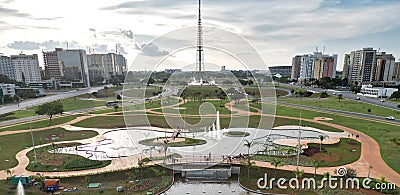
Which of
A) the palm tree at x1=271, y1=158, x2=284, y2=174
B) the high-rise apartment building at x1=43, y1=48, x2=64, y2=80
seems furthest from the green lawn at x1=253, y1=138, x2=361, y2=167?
the high-rise apartment building at x1=43, y1=48, x2=64, y2=80

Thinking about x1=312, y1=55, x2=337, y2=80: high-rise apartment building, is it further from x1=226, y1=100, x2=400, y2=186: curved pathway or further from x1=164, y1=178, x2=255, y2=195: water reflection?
x1=164, y1=178, x2=255, y2=195: water reflection

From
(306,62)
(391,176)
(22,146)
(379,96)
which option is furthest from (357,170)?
(306,62)

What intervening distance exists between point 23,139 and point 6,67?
63.7 metres

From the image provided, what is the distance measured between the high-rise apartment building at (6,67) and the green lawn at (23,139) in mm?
60771

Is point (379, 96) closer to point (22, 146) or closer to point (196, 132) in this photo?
point (196, 132)

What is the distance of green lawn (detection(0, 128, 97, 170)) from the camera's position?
14.7 metres

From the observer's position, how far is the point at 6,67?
215 feet

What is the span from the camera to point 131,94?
63.1 feet

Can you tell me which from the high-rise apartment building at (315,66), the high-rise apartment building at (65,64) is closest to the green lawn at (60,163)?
the high-rise apartment building at (65,64)

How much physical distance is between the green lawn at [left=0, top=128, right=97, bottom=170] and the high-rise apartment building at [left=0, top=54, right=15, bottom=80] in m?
60.8

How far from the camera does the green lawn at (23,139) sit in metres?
14.7

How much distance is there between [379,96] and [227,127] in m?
35.2

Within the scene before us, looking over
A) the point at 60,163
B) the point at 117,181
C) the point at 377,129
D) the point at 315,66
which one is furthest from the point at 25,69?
the point at 315,66

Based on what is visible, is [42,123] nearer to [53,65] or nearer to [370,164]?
[370,164]
